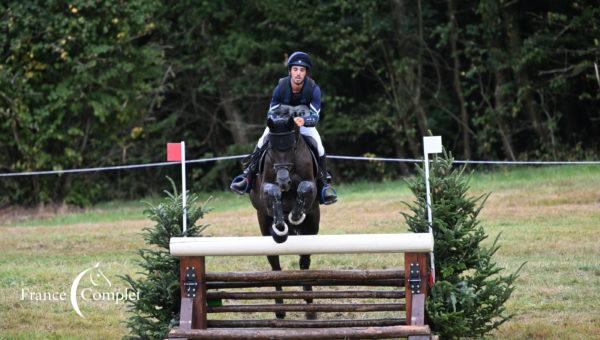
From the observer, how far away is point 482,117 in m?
23.3

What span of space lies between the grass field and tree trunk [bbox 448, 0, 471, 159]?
2642 mm

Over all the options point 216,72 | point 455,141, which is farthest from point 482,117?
point 216,72

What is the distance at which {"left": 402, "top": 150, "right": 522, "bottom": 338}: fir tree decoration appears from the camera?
825 cm

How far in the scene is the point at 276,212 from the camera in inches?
314

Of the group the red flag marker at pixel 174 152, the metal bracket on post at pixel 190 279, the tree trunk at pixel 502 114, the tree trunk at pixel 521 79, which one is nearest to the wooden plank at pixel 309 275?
the metal bracket on post at pixel 190 279

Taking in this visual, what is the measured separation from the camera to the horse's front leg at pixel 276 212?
308 inches

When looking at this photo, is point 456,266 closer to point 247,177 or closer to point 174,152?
point 247,177

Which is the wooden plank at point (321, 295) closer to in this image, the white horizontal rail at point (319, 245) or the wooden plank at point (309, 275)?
the wooden plank at point (309, 275)

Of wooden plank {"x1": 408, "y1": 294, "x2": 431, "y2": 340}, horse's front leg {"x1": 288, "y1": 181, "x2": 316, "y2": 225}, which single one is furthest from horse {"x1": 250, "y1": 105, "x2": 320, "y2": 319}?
wooden plank {"x1": 408, "y1": 294, "x2": 431, "y2": 340}

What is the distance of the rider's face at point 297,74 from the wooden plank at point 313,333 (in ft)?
7.69

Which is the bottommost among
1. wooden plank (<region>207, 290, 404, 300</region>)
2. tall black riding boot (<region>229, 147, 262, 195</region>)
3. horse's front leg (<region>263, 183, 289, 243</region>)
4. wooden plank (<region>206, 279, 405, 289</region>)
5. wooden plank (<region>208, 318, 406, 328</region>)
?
wooden plank (<region>208, 318, 406, 328</region>)

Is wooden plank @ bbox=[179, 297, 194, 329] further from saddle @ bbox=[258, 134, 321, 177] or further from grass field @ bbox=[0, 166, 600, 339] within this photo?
saddle @ bbox=[258, 134, 321, 177]

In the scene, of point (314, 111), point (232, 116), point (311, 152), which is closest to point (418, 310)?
point (311, 152)

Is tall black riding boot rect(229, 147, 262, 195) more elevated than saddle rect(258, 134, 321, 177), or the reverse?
saddle rect(258, 134, 321, 177)
